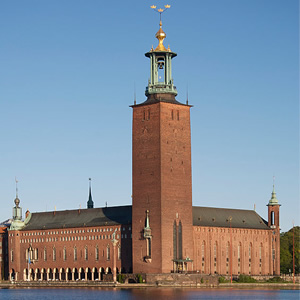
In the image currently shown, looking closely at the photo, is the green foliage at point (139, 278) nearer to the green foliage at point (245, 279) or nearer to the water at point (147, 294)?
→ the water at point (147, 294)

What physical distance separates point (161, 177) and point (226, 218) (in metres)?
Answer: 29.2

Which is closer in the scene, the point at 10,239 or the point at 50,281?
the point at 50,281

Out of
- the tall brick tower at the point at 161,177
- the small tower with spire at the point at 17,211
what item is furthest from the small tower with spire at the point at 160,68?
the small tower with spire at the point at 17,211

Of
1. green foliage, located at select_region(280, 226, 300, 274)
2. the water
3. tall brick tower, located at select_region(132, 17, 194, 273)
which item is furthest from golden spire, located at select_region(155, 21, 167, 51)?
green foliage, located at select_region(280, 226, 300, 274)

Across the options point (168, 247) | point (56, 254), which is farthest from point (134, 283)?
point (56, 254)

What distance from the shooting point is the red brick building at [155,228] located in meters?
149

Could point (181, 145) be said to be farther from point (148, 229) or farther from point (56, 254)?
point (56, 254)

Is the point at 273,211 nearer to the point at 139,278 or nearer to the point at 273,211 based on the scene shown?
the point at 273,211

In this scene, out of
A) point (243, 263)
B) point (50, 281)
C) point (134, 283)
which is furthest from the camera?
point (243, 263)

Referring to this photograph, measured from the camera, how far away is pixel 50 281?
16088cm

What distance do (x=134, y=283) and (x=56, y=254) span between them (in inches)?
1099

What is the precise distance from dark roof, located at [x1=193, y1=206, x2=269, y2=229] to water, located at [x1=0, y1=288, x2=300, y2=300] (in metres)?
23.4

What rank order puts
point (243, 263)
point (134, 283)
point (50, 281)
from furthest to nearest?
point (243, 263)
point (50, 281)
point (134, 283)

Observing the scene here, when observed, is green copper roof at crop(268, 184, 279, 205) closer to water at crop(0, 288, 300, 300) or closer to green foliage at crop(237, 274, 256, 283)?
green foliage at crop(237, 274, 256, 283)
